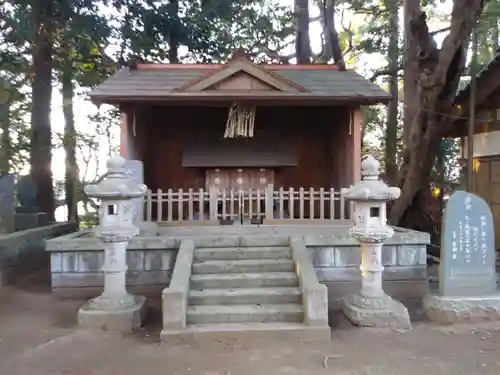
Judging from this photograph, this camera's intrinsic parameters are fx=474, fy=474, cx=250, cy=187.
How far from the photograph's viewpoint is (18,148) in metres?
17.4

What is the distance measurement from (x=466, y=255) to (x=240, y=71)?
581 centimetres

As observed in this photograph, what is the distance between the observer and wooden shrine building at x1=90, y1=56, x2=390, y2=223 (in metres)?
9.98

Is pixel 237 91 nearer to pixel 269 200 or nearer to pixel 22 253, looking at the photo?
pixel 269 200

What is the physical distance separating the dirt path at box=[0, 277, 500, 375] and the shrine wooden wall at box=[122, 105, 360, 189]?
5948mm

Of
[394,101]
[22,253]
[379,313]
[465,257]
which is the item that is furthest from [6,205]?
[394,101]

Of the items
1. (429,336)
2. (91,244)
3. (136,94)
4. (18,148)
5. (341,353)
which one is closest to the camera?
(341,353)

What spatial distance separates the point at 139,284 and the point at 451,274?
4.97 meters

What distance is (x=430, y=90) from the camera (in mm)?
10617

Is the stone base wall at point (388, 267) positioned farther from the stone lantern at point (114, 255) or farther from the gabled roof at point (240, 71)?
the gabled roof at point (240, 71)

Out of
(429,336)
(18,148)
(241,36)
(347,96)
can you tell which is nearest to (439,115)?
(347,96)

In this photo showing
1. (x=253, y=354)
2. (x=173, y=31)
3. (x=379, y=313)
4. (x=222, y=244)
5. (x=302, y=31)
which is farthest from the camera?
(x=302, y=31)

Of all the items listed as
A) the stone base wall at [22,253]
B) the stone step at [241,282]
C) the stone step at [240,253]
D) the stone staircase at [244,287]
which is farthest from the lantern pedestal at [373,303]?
the stone base wall at [22,253]

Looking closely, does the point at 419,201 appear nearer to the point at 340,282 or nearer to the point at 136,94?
the point at 340,282

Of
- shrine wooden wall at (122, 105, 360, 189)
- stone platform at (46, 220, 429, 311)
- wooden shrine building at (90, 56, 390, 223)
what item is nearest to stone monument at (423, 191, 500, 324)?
stone platform at (46, 220, 429, 311)
